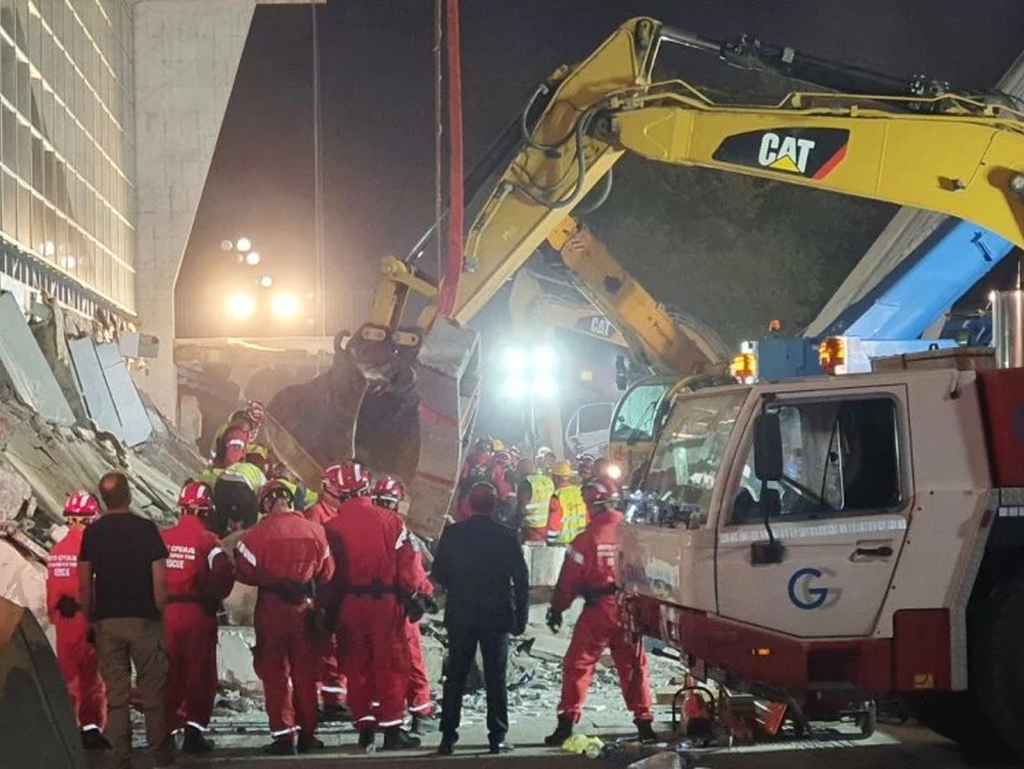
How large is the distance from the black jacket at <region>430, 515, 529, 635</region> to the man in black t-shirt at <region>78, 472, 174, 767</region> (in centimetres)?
181

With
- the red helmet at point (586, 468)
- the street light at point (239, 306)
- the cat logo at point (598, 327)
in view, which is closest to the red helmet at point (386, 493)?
the red helmet at point (586, 468)

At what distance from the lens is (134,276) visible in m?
27.7

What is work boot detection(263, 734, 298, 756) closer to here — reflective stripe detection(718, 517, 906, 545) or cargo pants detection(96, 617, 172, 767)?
cargo pants detection(96, 617, 172, 767)

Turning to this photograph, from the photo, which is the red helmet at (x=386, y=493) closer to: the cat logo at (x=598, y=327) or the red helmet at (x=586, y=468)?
the red helmet at (x=586, y=468)

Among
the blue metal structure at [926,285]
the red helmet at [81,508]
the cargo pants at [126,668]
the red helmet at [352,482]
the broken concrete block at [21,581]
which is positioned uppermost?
the blue metal structure at [926,285]

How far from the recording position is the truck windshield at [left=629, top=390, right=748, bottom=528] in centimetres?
684

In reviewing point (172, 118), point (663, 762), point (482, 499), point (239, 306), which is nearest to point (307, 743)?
point (482, 499)

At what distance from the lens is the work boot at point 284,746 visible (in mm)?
8070

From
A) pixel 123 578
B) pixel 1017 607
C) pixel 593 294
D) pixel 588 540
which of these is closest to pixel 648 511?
pixel 588 540

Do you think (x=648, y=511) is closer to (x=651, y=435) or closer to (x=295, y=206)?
(x=651, y=435)

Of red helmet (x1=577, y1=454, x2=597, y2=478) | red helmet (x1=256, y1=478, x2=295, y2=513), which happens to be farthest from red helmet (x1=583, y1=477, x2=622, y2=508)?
red helmet (x1=577, y1=454, x2=597, y2=478)

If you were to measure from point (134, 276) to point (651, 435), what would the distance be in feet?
51.7

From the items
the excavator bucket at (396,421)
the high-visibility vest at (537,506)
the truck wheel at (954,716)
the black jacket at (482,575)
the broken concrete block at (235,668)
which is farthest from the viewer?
the high-visibility vest at (537,506)

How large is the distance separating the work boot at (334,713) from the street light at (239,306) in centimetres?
1982
